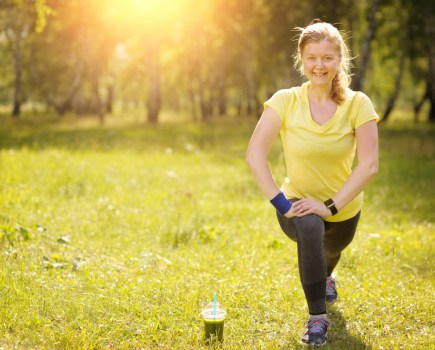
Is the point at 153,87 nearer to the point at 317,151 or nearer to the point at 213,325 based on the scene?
the point at 317,151

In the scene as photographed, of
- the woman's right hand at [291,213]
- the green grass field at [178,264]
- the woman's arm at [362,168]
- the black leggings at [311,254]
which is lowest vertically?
the green grass field at [178,264]

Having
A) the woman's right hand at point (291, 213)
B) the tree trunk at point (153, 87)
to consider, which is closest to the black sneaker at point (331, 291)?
the woman's right hand at point (291, 213)

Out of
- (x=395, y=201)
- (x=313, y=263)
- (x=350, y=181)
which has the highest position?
(x=350, y=181)

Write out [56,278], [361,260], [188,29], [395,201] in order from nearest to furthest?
[56,278]
[361,260]
[395,201]
[188,29]

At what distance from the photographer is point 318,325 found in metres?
4.22

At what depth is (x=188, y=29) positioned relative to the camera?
3672 centimetres

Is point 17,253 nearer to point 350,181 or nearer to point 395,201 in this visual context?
point 350,181

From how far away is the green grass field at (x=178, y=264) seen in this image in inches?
175

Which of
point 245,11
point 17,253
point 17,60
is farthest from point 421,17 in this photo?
point 17,253

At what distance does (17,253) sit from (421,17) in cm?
2981

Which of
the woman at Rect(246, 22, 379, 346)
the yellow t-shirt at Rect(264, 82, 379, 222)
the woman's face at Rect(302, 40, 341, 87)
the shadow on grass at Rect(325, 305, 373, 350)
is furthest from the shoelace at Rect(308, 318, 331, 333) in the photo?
the woman's face at Rect(302, 40, 341, 87)

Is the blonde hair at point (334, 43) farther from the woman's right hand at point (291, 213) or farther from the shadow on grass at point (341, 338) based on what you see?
the shadow on grass at point (341, 338)

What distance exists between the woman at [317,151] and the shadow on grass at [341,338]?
0.54ft

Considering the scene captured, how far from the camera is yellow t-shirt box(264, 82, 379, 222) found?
426cm
